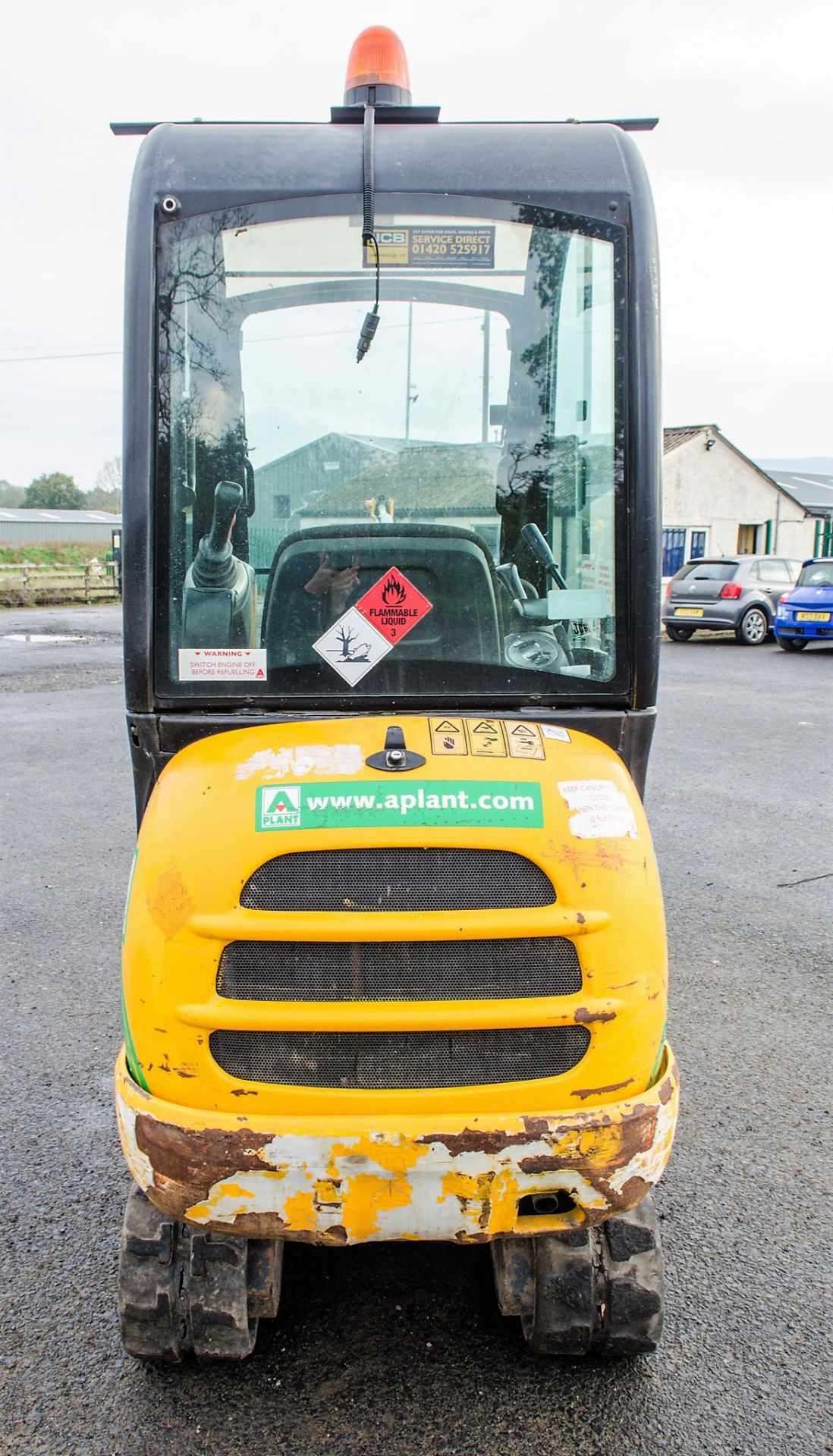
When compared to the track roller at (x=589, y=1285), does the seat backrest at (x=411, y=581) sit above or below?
above

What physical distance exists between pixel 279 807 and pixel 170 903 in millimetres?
285

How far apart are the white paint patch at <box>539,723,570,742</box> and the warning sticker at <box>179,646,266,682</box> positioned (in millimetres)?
661

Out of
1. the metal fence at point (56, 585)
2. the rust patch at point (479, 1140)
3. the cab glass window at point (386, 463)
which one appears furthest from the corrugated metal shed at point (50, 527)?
the rust patch at point (479, 1140)

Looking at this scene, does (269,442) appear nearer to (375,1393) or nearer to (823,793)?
(375,1393)

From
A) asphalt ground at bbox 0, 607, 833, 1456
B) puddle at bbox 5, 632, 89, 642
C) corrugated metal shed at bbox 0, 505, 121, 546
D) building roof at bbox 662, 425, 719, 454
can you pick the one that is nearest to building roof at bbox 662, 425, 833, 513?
building roof at bbox 662, 425, 719, 454

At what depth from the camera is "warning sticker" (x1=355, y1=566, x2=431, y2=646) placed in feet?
8.16

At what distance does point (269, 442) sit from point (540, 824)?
3.71 ft

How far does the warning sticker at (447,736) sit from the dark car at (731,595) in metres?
17.4

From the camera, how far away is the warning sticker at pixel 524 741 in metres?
2.28

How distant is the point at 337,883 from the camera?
209cm

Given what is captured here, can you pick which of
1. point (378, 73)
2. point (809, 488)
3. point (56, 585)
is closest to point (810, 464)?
point (809, 488)

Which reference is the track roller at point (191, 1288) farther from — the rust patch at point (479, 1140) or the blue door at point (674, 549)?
the blue door at point (674, 549)

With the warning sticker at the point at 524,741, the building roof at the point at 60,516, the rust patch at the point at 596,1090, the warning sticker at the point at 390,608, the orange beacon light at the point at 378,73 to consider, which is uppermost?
the building roof at the point at 60,516

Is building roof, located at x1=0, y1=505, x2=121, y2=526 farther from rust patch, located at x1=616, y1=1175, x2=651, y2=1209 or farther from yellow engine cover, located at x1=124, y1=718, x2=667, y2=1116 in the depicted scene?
rust patch, located at x1=616, y1=1175, x2=651, y2=1209
